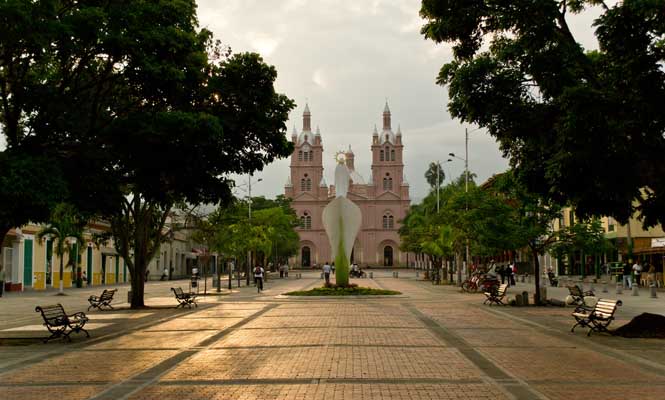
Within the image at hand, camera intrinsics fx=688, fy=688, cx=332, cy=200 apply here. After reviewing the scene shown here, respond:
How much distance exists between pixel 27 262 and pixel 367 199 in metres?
77.3

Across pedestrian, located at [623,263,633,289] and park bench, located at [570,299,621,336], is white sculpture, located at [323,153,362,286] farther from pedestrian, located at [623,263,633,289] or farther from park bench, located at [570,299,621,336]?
park bench, located at [570,299,621,336]

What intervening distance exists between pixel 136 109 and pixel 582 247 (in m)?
16.6

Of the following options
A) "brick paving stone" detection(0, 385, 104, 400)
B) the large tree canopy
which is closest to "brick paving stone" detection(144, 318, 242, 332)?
the large tree canopy

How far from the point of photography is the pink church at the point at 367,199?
4557 inches

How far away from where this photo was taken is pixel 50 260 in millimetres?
48000

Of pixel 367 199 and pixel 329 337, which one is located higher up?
pixel 367 199

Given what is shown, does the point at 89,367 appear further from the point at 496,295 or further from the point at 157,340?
the point at 496,295

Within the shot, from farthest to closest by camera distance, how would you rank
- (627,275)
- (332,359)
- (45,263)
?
(45,263)
(627,275)
(332,359)

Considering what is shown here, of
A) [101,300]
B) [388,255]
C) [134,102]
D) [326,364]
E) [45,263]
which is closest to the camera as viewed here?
[326,364]

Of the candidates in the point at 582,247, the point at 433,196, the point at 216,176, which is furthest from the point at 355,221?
the point at 433,196

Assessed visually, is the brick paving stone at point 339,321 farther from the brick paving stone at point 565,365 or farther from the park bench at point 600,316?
the brick paving stone at point 565,365

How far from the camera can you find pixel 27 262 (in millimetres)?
44781

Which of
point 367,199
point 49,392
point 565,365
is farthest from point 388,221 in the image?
point 49,392

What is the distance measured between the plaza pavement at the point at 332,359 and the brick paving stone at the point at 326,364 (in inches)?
0.8
